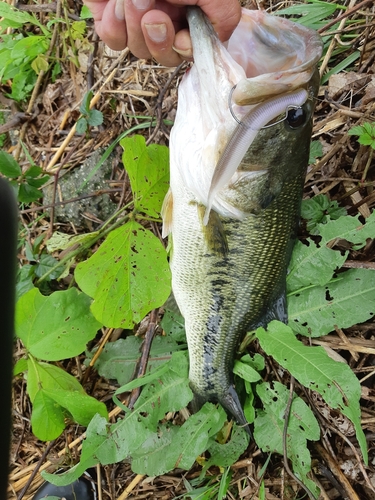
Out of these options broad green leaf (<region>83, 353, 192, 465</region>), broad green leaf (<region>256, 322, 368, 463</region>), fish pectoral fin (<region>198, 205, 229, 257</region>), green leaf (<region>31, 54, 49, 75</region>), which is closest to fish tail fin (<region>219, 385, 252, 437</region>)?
broad green leaf (<region>83, 353, 192, 465</region>)

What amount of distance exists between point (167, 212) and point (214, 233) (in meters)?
0.30

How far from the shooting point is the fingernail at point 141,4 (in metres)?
1.66

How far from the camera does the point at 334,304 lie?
226 centimetres

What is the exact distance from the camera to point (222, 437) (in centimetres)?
241

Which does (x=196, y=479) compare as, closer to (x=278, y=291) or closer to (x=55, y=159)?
(x=278, y=291)

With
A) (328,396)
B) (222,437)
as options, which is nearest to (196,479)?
(222,437)

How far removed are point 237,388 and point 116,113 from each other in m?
1.92

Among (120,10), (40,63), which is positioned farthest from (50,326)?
(40,63)

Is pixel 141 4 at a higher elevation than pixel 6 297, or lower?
higher

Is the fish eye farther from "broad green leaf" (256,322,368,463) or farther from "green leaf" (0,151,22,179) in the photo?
"green leaf" (0,151,22,179)

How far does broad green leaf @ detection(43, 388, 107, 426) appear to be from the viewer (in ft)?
7.13

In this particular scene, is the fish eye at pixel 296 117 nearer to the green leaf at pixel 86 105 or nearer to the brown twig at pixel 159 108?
the brown twig at pixel 159 108

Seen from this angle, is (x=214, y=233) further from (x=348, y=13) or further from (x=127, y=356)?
(x=348, y=13)

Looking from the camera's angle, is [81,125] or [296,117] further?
[81,125]
